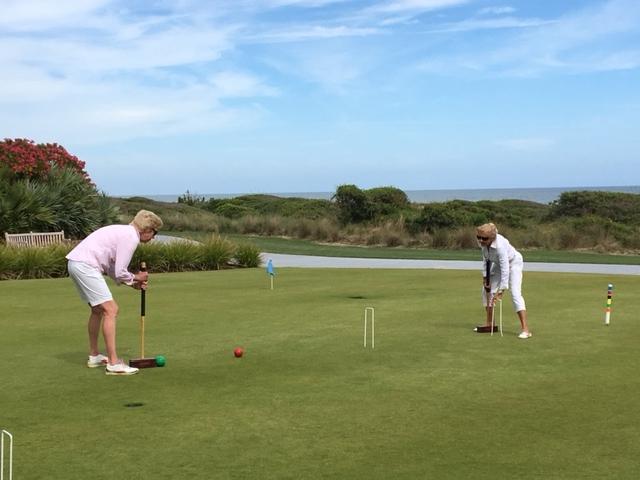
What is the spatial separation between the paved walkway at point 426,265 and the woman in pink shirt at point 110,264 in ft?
48.6

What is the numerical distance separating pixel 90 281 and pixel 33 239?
16289 millimetres

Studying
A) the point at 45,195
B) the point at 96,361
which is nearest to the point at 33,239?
the point at 45,195

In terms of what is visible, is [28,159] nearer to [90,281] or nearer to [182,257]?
[182,257]

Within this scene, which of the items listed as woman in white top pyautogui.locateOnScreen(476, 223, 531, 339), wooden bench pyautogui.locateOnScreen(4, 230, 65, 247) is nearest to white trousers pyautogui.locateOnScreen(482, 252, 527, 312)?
woman in white top pyautogui.locateOnScreen(476, 223, 531, 339)

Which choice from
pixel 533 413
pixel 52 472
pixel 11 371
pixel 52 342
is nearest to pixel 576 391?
pixel 533 413

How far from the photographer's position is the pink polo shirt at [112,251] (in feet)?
28.5

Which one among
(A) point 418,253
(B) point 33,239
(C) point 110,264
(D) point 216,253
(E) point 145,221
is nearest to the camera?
(E) point 145,221

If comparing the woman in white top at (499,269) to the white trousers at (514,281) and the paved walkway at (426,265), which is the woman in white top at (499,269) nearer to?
the white trousers at (514,281)

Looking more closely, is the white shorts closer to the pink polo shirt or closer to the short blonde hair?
the pink polo shirt

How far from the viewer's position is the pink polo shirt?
342 inches

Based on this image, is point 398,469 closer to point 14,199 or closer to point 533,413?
point 533,413

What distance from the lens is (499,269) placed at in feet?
36.4

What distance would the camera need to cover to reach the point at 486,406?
741cm

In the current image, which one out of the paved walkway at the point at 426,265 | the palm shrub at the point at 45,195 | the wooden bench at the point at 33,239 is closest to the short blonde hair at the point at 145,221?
the paved walkway at the point at 426,265
